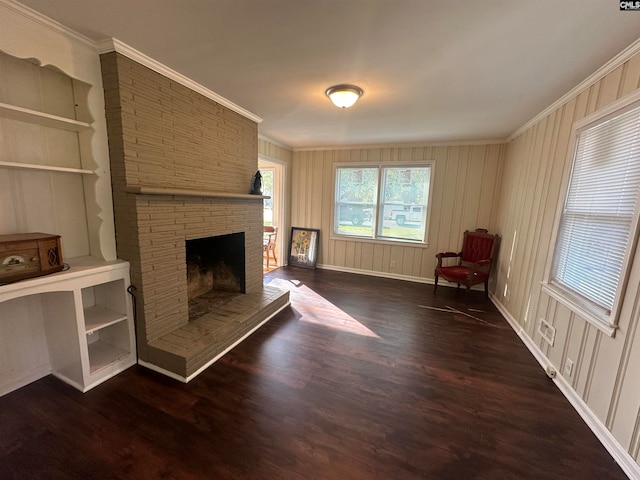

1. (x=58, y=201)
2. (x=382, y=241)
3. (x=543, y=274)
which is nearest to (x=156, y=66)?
(x=58, y=201)

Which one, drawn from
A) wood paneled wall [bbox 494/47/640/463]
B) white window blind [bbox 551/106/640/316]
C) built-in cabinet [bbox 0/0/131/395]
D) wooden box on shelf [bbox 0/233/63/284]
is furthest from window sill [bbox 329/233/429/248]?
wooden box on shelf [bbox 0/233/63/284]

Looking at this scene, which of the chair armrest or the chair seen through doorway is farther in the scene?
the chair seen through doorway

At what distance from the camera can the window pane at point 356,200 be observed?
194 inches

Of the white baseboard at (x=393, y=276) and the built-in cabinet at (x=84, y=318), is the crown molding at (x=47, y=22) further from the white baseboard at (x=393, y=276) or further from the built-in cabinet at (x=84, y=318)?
the white baseboard at (x=393, y=276)

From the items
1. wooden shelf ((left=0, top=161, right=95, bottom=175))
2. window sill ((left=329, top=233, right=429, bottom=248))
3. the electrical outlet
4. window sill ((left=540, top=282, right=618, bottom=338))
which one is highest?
wooden shelf ((left=0, top=161, right=95, bottom=175))

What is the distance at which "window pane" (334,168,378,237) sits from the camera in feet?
16.2

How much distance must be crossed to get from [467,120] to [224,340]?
373cm

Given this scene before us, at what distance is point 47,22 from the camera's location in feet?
5.33

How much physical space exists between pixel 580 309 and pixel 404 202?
3.09 metres

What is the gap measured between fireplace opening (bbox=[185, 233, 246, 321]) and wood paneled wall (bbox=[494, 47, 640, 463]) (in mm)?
3226

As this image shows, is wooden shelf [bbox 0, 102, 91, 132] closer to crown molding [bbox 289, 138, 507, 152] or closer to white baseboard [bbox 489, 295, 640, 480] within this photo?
crown molding [bbox 289, 138, 507, 152]

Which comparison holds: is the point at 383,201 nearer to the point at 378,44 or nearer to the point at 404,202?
the point at 404,202

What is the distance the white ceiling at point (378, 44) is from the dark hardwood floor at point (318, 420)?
8.07ft

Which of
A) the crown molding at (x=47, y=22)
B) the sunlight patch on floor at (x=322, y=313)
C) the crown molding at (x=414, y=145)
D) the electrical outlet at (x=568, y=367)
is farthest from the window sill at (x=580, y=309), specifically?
the crown molding at (x=47, y=22)
